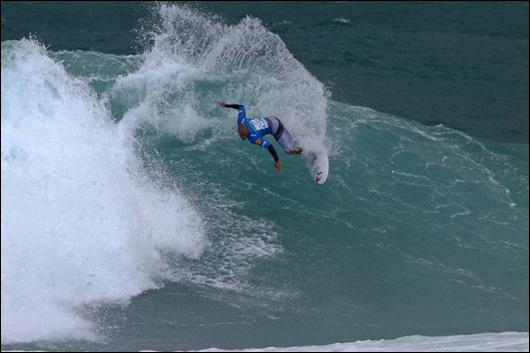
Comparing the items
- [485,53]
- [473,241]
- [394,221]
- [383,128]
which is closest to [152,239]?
[394,221]

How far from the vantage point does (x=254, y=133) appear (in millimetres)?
18031

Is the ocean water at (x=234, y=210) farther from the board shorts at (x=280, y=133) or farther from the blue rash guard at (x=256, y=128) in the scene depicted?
the blue rash guard at (x=256, y=128)

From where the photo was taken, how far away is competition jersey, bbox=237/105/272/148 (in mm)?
17797

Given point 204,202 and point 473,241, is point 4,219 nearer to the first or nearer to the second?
point 204,202

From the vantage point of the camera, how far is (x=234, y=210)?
19.5 metres

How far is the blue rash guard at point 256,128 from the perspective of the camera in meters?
17.7

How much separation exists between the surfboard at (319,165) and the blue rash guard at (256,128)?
2256 mm

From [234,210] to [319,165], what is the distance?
238 centimetres

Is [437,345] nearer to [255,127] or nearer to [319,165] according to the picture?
[255,127]

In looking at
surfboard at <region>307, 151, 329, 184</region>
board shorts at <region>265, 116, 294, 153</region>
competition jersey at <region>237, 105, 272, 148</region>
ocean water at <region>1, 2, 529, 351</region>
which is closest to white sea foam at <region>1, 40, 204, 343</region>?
ocean water at <region>1, 2, 529, 351</region>

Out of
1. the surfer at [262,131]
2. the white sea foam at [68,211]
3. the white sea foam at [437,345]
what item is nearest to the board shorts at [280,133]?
the surfer at [262,131]

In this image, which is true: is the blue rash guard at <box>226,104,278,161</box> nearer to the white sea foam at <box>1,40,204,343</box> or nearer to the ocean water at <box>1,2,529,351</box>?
the ocean water at <box>1,2,529,351</box>

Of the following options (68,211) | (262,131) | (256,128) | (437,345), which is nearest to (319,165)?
(262,131)

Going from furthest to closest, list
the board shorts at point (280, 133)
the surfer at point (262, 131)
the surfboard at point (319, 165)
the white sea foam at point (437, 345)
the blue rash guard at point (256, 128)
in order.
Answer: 1. the surfboard at point (319, 165)
2. the board shorts at point (280, 133)
3. the blue rash guard at point (256, 128)
4. the surfer at point (262, 131)
5. the white sea foam at point (437, 345)
